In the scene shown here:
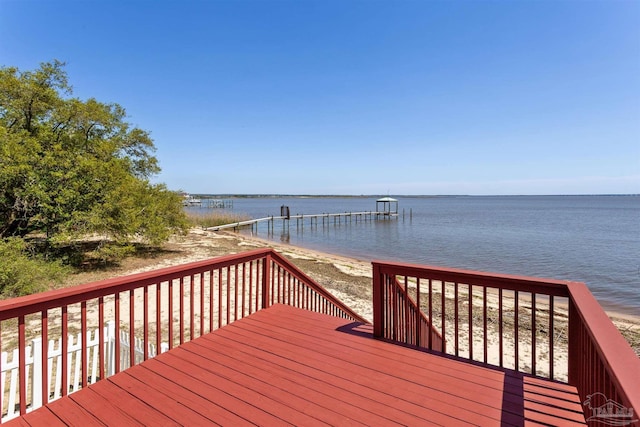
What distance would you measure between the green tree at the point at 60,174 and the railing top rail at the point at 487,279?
9318mm

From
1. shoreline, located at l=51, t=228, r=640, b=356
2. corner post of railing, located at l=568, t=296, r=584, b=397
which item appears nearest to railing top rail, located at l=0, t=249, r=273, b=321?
corner post of railing, located at l=568, t=296, r=584, b=397

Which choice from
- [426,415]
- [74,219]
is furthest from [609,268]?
[74,219]

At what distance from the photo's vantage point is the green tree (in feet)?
27.5

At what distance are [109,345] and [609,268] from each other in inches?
736

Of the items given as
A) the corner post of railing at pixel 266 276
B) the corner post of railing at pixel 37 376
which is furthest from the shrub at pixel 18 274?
the corner post of railing at pixel 266 276

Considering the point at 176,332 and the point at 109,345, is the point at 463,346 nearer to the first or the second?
the point at 176,332

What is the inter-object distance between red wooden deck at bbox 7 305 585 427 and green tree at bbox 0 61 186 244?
323 inches

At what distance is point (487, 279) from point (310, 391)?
5.56ft

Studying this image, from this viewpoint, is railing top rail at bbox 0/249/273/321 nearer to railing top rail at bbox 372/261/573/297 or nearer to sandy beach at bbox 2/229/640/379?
railing top rail at bbox 372/261/573/297

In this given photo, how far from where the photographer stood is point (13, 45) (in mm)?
10391

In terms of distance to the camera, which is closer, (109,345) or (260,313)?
(109,345)

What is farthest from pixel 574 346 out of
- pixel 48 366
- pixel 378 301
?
pixel 48 366

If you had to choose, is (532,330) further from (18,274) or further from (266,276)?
(18,274)

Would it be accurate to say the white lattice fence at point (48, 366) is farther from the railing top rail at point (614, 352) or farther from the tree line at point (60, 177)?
the tree line at point (60, 177)
